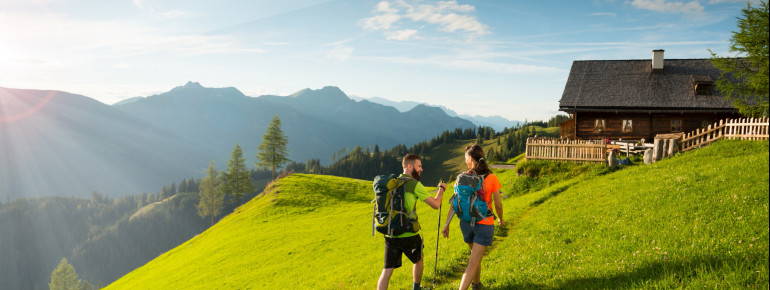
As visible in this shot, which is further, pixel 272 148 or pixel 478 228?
pixel 272 148

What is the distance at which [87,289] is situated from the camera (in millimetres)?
117750

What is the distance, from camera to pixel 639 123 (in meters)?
36.9

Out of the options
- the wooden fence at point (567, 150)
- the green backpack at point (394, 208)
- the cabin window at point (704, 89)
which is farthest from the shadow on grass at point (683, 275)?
the cabin window at point (704, 89)

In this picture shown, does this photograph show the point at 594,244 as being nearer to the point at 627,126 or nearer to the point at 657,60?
the point at 627,126

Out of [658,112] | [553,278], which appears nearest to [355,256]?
[553,278]

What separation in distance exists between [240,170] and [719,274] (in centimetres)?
8666

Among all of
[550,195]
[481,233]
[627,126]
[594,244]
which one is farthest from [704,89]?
[481,233]

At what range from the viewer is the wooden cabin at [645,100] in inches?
1379

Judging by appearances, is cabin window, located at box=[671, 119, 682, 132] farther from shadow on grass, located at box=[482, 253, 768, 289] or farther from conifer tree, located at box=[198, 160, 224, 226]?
conifer tree, located at box=[198, 160, 224, 226]

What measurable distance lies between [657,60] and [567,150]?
69.7 feet

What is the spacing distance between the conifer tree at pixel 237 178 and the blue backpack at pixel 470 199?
80.2m

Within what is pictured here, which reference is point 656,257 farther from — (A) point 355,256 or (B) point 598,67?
(B) point 598,67

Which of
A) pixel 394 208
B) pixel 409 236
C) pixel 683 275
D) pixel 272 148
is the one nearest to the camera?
pixel 683 275

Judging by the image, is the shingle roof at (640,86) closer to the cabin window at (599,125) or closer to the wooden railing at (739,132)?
the cabin window at (599,125)
